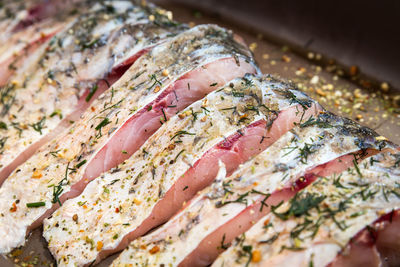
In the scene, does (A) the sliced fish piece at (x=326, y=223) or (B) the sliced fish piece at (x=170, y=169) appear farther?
(B) the sliced fish piece at (x=170, y=169)

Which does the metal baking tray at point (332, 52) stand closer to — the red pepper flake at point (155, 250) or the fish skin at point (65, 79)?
the fish skin at point (65, 79)

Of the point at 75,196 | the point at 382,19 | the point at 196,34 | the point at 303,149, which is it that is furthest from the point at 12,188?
the point at 382,19

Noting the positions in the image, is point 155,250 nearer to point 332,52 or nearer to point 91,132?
point 91,132

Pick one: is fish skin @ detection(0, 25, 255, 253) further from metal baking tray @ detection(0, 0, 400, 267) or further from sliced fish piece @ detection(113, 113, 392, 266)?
metal baking tray @ detection(0, 0, 400, 267)

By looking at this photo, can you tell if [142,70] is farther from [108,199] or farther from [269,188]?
[269,188]

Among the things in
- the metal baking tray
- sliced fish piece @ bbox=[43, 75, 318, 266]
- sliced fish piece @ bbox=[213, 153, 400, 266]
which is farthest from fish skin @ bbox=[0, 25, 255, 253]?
sliced fish piece @ bbox=[213, 153, 400, 266]

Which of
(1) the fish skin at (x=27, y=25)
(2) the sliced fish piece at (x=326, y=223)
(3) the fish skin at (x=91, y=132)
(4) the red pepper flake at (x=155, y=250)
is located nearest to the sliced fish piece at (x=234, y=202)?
(4) the red pepper flake at (x=155, y=250)
